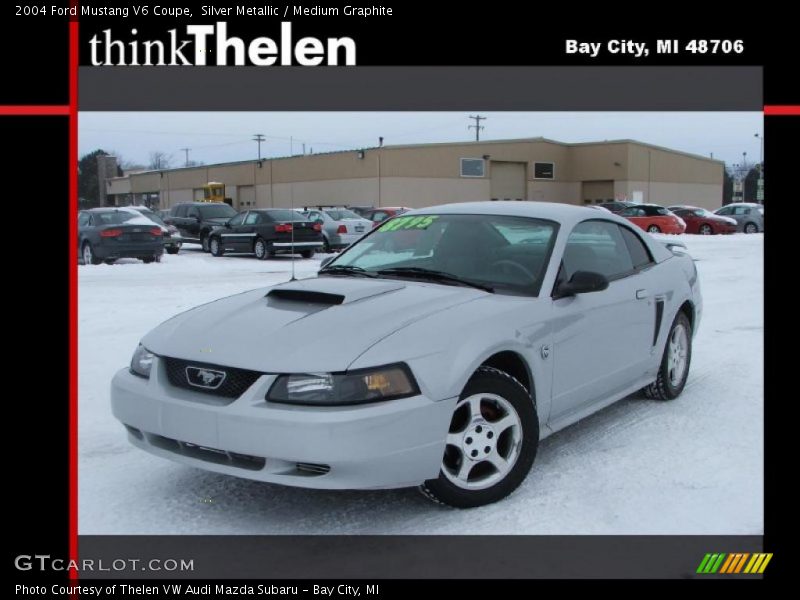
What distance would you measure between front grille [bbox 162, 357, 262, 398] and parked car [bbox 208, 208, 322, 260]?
54.4 ft

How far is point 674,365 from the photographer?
597 centimetres

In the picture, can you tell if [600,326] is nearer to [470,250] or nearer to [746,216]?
[470,250]

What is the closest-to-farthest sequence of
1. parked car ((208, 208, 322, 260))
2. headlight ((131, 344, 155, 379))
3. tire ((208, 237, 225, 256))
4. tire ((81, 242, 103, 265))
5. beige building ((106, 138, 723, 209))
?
headlight ((131, 344, 155, 379)), tire ((81, 242, 103, 265)), parked car ((208, 208, 322, 260)), tire ((208, 237, 225, 256)), beige building ((106, 138, 723, 209))

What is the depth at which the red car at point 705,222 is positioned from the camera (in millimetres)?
32844

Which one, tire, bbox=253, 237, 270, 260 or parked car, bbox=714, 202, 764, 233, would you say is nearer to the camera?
tire, bbox=253, 237, 270, 260

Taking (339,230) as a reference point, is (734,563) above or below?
below

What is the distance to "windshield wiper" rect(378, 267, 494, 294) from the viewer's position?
14.9 feet

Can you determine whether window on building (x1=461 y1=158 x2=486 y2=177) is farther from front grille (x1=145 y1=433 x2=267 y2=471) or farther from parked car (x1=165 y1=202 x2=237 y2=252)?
front grille (x1=145 y1=433 x2=267 y2=471)

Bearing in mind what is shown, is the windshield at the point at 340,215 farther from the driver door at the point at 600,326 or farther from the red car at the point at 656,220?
the driver door at the point at 600,326

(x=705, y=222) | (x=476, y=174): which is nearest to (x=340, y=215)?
(x=705, y=222)

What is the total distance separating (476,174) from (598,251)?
141 ft

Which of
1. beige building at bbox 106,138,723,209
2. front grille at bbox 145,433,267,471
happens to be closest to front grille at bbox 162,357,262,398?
front grille at bbox 145,433,267,471
